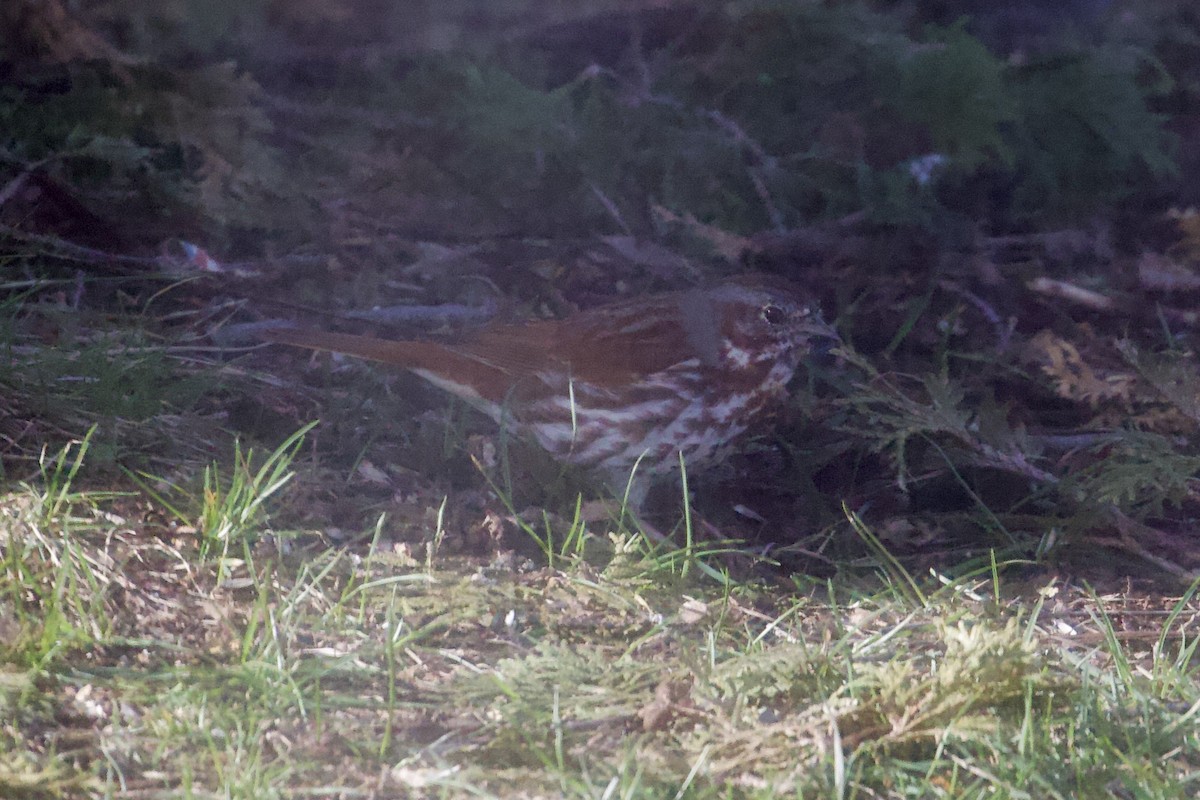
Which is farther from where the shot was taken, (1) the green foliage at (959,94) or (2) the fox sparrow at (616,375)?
(1) the green foliage at (959,94)

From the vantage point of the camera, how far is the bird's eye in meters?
4.29

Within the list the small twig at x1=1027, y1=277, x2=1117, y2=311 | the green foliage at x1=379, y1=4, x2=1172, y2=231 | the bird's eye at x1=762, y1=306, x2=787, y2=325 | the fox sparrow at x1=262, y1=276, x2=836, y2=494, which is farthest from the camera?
the small twig at x1=1027, y1=277, x2=1117, y2=311

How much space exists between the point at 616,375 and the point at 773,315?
705mm

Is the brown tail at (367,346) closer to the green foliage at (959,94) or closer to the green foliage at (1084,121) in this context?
the green foliage at (959,94)

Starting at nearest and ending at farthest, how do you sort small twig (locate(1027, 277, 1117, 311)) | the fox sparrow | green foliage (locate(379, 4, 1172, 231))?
the fox sparrow < green foliage (locate(379, 4, 1172, 231)) < small twig (locate(1027, 277, 1117, 311))

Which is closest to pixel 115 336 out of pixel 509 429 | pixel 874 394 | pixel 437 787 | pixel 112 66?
pixel 112 66

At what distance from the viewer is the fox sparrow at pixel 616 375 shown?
13.2 ft

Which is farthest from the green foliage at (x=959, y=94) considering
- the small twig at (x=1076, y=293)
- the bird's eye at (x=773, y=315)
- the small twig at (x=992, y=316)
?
the bird's eye at (x=773, y=315)

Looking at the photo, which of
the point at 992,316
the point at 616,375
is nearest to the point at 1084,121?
the point at 992,316

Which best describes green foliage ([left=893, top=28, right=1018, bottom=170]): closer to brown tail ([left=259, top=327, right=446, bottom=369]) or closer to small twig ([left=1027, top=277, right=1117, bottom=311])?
small twig ([left=1027, top=277, right=1117, bottom=311])

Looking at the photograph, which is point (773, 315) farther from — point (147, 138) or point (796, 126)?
point (147, 138)

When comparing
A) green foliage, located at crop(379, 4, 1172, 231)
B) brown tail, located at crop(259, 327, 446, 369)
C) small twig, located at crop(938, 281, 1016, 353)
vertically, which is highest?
green foliage, located at crop(379, 4, 1172, 231)

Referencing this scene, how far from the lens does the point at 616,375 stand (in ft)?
13.3

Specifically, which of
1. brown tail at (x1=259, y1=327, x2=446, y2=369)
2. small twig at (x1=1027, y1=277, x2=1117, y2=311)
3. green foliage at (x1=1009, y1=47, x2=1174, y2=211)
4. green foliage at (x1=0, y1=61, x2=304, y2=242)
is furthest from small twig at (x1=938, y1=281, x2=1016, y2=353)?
green foliage at (x1=0, y1=61, x2=304, y2=242)
